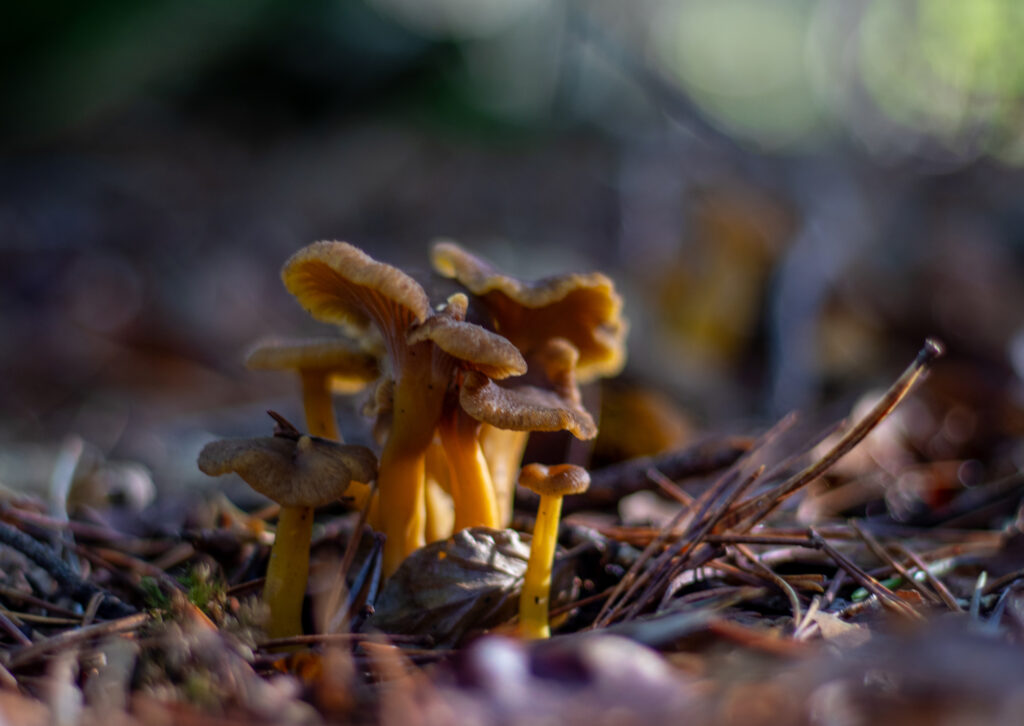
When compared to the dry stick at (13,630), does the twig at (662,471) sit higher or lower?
higher

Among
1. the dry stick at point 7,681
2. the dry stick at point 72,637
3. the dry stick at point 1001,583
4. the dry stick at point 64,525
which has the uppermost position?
the dry stick at point 1001,583

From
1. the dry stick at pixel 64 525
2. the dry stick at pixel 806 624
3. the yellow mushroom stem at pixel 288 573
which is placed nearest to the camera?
the dry stick at pixel 806 624

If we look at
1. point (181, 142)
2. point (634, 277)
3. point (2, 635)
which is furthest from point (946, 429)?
point (181, 142)

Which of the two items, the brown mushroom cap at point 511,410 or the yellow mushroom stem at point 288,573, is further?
the yellow mushroom stem at point 288,573

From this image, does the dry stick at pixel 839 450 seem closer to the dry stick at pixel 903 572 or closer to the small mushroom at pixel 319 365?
the dry stick at pixel 903 572

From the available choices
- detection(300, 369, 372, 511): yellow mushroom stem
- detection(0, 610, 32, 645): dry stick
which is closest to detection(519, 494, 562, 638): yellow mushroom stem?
detection(300, 369, 372, 511): yellow mushroom stem

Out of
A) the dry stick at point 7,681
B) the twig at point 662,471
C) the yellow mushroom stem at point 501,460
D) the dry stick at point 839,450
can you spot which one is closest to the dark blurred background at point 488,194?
the twig at point 662,471

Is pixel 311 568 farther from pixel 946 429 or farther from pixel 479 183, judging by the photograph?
pixel 479 183
